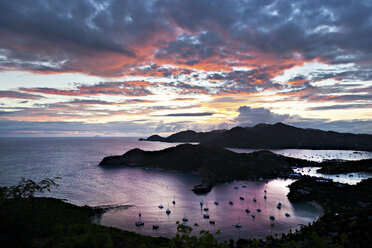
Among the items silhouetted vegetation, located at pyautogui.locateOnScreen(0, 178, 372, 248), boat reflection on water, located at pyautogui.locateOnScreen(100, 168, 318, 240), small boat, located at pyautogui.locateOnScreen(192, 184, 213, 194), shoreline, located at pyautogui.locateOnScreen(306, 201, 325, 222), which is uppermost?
silhouetted vegetation, located at pyautogui.locateOnScreen(0, 178, 372, 248)

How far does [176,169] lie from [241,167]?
1639 inches

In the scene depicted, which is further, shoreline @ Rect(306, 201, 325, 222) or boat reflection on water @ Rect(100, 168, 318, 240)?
shoreline @ Rect(306, 201, 325, 222)

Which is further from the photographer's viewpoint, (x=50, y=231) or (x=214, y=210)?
(x=214, y=210)

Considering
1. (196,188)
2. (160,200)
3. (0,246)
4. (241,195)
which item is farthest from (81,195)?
(241,195)

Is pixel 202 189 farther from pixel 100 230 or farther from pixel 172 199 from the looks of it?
pixel 100 230

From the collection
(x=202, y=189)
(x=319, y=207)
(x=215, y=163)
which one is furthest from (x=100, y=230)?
(x=215, y=163)

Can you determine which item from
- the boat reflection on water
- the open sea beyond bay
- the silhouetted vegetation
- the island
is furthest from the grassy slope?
the island

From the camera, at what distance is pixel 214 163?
139m

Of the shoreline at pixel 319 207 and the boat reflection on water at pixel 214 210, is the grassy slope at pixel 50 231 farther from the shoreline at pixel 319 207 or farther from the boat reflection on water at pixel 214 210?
the shoreline at pixel 319 207

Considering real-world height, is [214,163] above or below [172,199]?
above

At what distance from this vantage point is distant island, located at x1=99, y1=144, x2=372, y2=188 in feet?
422

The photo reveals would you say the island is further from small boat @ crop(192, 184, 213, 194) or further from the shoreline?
the shoreline

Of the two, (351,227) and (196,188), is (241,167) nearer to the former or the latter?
(196,188)

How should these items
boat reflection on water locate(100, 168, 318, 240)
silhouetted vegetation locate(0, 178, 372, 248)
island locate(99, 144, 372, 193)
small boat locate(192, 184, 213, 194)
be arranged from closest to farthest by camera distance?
silhouetted vegetation locate(0, 178, 372, 248)
boat reflection on water locate(100, 168, 318, 240)
small boat locate(192, 184, 213, 194)
island locate(99, 144, 372, 193)
